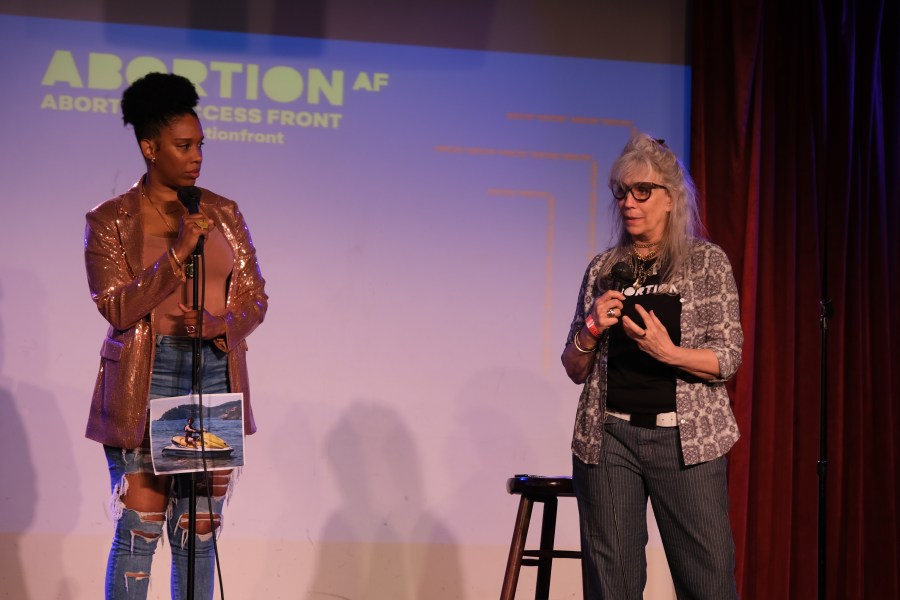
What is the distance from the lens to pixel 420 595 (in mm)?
3803

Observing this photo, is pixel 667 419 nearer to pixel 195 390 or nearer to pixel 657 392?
pixel 657 392

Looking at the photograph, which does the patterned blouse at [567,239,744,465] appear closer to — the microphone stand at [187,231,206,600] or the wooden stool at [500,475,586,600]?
the wooden stool at [500,475,586,600]

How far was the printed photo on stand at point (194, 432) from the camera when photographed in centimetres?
221

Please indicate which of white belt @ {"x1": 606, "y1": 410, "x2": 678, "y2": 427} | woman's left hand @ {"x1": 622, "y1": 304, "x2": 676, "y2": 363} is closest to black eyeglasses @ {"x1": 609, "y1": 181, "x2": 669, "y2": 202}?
woman's left hand @ {"x1": 622, "y1": 304, "x2": 676, "y2": 363}

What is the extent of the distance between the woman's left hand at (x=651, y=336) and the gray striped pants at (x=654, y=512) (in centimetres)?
20

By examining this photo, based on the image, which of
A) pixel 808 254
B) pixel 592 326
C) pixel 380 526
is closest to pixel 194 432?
pixel 592 326

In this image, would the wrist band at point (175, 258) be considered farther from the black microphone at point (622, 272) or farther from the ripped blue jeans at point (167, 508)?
the black microphone at point (622, 272)

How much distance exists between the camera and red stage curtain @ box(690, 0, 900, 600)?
3.80 metres

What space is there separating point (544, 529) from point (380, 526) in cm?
110

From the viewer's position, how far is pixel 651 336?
210cm

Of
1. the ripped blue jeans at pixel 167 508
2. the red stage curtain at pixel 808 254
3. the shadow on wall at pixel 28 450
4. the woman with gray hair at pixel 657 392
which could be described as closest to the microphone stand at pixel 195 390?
the ripped blue jeans at pixel 167 508

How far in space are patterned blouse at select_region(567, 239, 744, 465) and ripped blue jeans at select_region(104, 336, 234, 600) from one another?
94cm

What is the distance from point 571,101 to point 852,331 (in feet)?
4.97

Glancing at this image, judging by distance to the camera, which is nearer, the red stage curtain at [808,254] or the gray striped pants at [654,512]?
the gray striped pants at [654,512]
